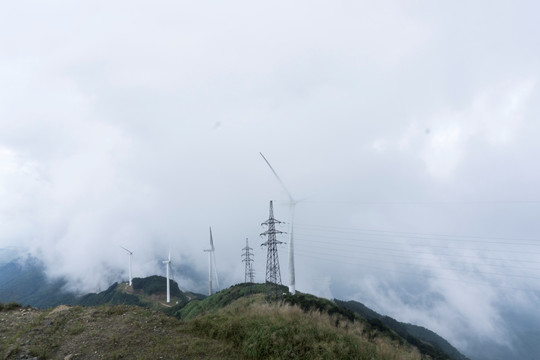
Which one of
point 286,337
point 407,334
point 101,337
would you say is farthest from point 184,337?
point 407,334

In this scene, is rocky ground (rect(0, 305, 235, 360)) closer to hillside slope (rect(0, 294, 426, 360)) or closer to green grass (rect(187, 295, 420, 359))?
hillside slope (rect(0, 294, 426, 360))

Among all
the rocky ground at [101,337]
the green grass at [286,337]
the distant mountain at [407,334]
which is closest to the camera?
the rocky ground at [101,337]

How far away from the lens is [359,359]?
10.4m

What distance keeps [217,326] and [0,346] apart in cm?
830

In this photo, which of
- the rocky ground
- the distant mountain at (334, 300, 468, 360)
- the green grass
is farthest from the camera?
the distant mountain at (334, 300, 468, 360)

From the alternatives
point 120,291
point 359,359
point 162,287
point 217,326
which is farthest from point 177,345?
point 120,291

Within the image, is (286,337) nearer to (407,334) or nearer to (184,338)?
(184,338)

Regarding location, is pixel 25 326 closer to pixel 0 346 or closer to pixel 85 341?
pixel 0 346

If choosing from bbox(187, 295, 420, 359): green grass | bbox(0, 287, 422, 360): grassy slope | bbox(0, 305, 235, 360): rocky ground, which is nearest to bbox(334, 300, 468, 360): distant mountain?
bbox(187, 295, 420, 359): green grass

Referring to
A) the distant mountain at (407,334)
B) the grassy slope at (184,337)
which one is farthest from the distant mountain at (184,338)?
the distant mountain at (407,334)

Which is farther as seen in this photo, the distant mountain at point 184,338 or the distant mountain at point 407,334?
the distant mountain at point 407,334

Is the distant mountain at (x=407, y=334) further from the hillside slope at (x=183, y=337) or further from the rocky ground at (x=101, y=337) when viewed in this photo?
the rocky ground at (x=101, y=337)

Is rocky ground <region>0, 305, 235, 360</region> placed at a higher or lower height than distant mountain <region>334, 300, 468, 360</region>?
higher

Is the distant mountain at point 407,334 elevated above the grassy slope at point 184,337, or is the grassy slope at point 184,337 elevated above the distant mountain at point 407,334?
the grassy slope at point 184,337
